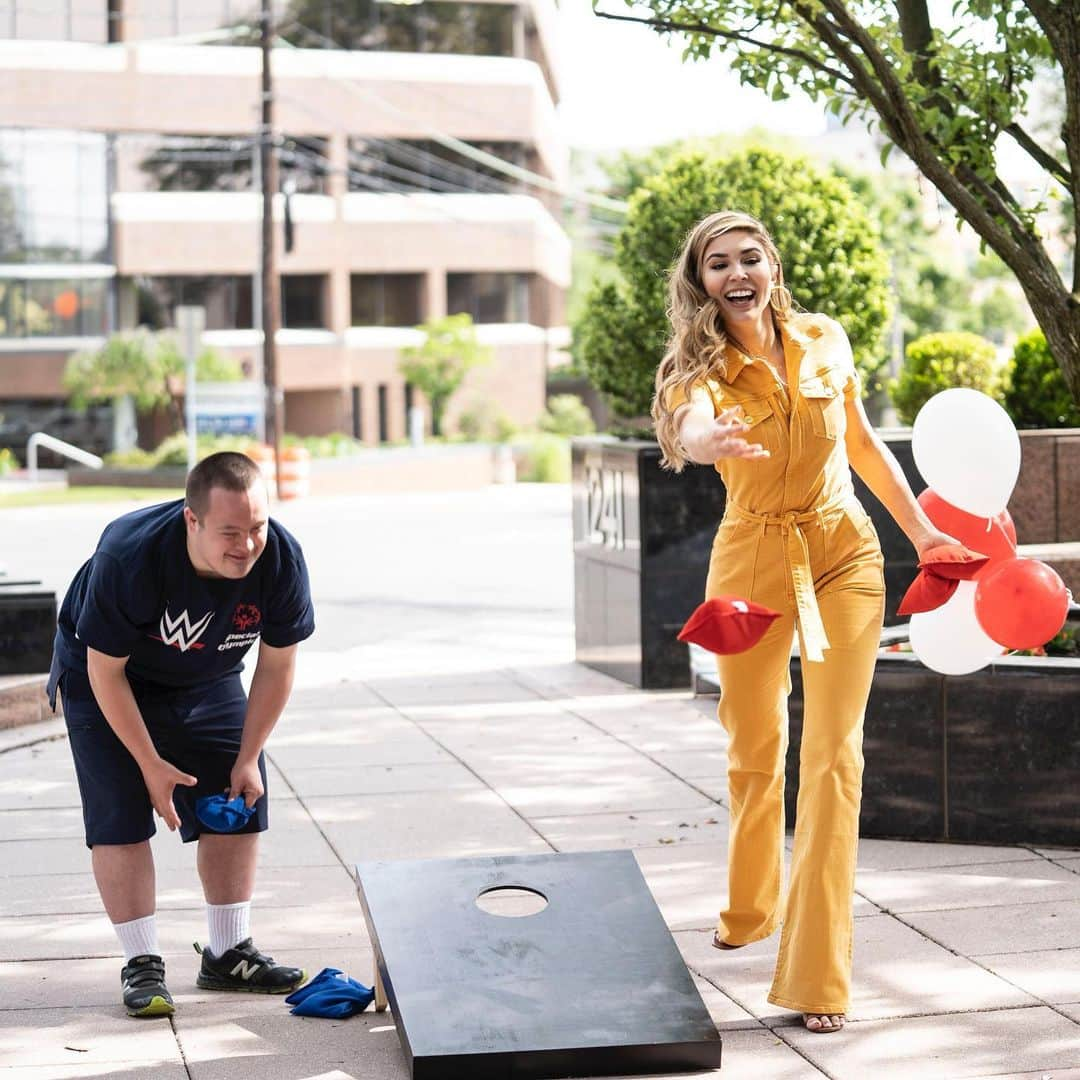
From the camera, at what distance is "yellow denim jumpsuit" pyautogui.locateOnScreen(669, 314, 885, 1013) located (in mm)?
4680

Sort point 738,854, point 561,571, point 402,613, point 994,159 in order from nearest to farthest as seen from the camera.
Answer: point 738,854 → point 994,159 → point 402,613 → point 561,571

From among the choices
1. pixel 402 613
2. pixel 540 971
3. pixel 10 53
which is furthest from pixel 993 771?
pixel 10 53

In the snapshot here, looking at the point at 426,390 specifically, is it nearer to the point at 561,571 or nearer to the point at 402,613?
the point at 561,571

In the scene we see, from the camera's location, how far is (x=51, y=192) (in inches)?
1906

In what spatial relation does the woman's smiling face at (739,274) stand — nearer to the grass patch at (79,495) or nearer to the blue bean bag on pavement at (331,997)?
the blue bean bag on pavement at (331,997)

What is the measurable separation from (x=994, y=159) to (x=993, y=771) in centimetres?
270

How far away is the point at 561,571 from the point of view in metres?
18.5

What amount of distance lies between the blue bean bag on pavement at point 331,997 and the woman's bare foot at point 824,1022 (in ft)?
3.83

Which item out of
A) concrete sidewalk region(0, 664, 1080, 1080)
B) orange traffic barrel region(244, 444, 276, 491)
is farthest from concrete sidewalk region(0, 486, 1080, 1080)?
orange traffic barrel region(244, 444, 276, 491)

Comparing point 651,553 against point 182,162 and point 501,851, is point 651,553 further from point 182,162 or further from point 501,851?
point 182,162

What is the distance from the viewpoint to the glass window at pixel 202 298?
163 feet

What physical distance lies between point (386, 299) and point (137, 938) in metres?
48.3

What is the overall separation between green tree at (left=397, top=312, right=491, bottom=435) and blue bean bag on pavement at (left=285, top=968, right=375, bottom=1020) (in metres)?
44.3

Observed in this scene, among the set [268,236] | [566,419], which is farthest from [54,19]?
[566,419]
